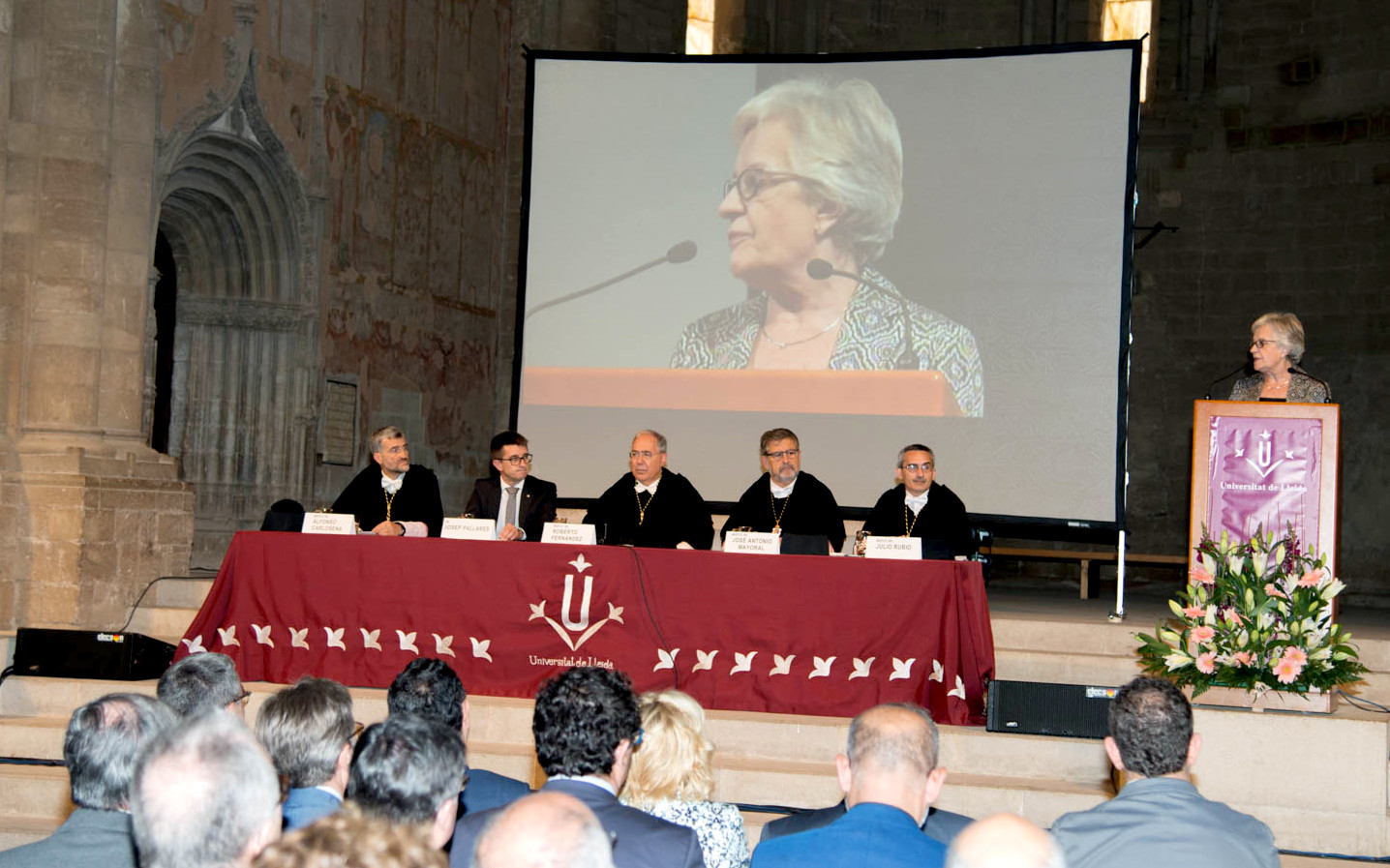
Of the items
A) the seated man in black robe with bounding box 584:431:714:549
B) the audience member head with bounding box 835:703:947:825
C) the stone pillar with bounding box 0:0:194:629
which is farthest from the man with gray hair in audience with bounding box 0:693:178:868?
the stone pillar with bounding box 0:0:194:629

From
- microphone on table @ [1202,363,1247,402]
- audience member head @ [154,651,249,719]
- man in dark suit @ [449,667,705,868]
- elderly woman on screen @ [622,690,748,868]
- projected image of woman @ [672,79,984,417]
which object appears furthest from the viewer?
microphone on table @ [1202,363,1247,402]

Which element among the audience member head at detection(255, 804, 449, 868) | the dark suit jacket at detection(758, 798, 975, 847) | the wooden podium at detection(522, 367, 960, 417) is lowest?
the dark suit jacket at detection(758, 798, 975, 847)

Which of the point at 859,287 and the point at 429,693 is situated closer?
the point at 429,693

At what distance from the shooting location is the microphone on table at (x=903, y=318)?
10586mm

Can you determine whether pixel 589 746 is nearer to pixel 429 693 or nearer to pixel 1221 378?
pixel 429 693

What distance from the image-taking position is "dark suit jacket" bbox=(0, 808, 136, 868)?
2.81 metres

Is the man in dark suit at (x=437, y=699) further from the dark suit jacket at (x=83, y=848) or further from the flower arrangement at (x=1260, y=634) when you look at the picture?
the flower arrangement at (x=1260, y=634)

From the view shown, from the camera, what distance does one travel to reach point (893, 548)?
6812mm

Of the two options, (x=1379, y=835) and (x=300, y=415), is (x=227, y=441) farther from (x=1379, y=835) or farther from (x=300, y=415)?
(x=1379, y=835)

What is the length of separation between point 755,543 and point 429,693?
341 centimetres

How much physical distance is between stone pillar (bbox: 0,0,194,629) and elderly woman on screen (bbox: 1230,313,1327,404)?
5933 millimetres

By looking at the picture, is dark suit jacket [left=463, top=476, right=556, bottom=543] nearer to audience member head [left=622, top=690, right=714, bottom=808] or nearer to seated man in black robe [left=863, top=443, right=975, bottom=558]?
seated man in black robe [left=863, top=443, right=975, bottom=558]

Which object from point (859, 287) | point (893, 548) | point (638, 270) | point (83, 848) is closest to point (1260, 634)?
point (893, 548)

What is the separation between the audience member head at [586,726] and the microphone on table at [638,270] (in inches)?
314
